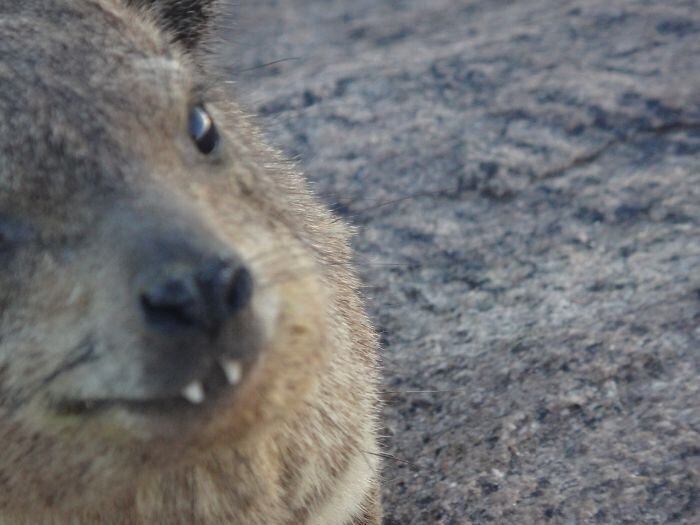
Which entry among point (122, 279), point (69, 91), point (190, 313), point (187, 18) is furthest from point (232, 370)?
point (187, 18)

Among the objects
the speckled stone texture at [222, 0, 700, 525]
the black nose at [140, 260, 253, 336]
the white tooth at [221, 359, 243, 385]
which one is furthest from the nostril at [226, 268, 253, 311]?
the speckled stone texture at [222, 0, 700, 525]

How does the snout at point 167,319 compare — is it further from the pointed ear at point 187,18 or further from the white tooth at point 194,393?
the pointed ear at point 187,18

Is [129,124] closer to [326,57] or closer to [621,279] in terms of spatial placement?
[621,279]

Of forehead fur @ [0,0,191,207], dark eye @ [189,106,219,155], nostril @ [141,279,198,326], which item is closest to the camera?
nostril @ [141,279,198,326]

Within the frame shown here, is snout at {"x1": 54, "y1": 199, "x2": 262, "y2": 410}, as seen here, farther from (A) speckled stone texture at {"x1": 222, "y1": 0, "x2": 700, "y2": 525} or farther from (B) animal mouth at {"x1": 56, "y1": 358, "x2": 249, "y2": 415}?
(A) speckled stone texture at {"x1": 222, "y1": 0, "x2": 700, "y2": 525}

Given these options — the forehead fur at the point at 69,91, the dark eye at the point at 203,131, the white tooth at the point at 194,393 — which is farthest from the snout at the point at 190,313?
the dark eye at the point at 203,131

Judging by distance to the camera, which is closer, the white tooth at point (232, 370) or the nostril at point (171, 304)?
the nostril at point (171, 304)

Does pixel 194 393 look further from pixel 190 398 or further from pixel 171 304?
pixel 171 304
